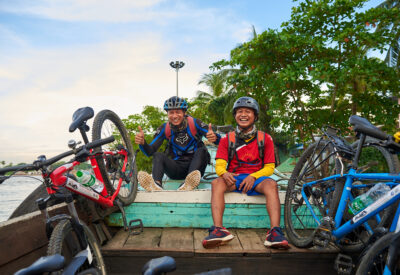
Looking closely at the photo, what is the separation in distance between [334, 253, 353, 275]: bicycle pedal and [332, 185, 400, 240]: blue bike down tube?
0.19 metres

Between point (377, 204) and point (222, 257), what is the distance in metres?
1.28

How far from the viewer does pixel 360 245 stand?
2.46 meters

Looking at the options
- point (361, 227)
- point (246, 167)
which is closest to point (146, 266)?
point (361, 227)

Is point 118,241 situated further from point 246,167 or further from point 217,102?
point 217,102

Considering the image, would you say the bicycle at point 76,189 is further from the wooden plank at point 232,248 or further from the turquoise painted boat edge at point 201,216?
the wooden plank at point 232,248

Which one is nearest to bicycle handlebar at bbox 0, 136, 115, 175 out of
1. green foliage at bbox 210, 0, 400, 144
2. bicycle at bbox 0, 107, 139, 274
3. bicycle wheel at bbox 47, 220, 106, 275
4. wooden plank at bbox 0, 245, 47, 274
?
bicycle at bbox 0, 107, 139, 274

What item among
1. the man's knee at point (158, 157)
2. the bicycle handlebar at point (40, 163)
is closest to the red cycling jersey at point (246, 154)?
the man's knee at point (158, 157)

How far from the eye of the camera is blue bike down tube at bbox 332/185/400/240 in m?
2.04

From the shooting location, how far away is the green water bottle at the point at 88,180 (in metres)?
2.59

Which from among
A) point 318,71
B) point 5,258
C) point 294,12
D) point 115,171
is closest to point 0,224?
point 5,258

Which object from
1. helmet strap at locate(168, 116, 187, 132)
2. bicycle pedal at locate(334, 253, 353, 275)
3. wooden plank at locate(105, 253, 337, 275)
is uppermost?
helmet strap at locate(168, 116, 187, 132)

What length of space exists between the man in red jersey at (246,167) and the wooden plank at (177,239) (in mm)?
262

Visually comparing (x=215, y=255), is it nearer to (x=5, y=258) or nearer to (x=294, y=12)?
(x=5, y=258)

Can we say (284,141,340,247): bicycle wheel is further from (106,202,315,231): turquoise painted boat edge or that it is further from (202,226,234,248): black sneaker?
(202,226,234,248): black sneaker
